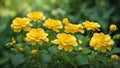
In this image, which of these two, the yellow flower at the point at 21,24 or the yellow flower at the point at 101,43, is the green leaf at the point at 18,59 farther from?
the yellow flower at the point at 101,43

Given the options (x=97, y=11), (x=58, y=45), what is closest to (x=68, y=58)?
(x=58, y=45)

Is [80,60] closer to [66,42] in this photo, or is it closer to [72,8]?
[66,42]

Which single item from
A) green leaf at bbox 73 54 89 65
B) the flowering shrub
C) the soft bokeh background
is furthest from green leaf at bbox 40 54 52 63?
the soft bokeh background

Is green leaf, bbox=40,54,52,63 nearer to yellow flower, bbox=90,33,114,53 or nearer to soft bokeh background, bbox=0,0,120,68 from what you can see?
yellow flower, bbox=90,33,114,53

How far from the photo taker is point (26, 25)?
2.26m

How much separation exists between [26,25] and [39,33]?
0.13 metres

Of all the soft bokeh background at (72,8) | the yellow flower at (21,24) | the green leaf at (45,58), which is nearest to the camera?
the green leaf at (45,58)

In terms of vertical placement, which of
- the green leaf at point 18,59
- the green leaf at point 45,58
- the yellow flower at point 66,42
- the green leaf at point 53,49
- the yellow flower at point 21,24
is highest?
the yellow flower at point 21,24

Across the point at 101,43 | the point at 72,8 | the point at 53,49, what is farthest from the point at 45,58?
the point at 72,8

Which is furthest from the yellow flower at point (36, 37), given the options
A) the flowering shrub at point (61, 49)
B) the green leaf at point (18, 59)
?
the green leaf at point (18, 59)

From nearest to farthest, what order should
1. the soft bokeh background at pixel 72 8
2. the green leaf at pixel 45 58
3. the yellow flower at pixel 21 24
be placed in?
1. the green leaf at pixel 45 58
2. the yellow flower at pixel 21 24
3. the soft bokeh background at pixel 72 8

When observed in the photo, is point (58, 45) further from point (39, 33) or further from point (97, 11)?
point (97, 11)

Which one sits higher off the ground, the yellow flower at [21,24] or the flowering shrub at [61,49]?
the yellow flower at [21,24]

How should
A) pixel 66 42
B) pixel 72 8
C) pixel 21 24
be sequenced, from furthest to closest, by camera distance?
pixel 72 8, pixel 21 24, pixel 66 42
